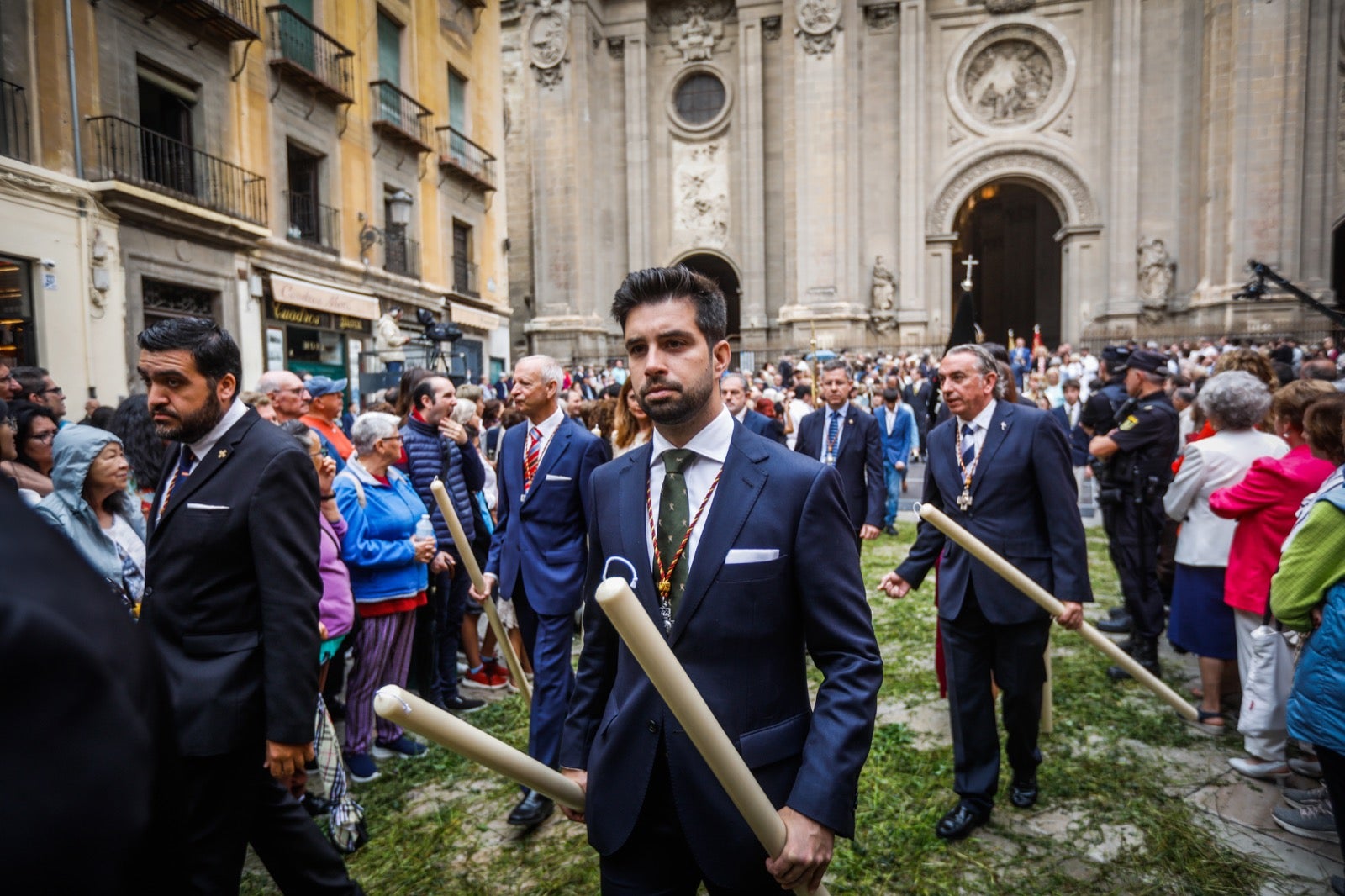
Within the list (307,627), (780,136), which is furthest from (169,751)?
(780,136)

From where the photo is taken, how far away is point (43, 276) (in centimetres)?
1012

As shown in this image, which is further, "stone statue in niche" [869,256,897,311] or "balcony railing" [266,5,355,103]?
"stone statue in niche" [869,256,897,311]

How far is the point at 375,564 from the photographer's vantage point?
14.4ft

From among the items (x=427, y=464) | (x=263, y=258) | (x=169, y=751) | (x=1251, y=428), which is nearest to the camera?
(x=169, y=751)

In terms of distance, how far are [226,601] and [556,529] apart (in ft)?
6.05

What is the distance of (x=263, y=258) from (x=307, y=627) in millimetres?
13343

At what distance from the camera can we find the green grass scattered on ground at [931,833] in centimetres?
334

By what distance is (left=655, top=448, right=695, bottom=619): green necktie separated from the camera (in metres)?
2.00

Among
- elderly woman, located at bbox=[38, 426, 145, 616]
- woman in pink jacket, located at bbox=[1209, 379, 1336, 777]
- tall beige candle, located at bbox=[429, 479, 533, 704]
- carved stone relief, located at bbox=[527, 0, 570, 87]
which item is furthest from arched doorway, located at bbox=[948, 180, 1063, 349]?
elderly woman, located at bbox=[38, 426, 145, 616]

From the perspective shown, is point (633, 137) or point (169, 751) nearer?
point (169, 751)

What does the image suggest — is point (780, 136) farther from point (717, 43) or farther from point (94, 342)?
point (94, 342)

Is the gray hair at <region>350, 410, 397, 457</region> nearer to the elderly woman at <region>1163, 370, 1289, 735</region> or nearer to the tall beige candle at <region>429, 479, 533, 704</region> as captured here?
the tall beige candle at <region>429, 479, 533, 704</region>

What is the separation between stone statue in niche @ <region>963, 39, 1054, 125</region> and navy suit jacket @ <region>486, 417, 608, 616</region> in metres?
28.8

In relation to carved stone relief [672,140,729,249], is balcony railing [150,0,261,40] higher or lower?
lower
